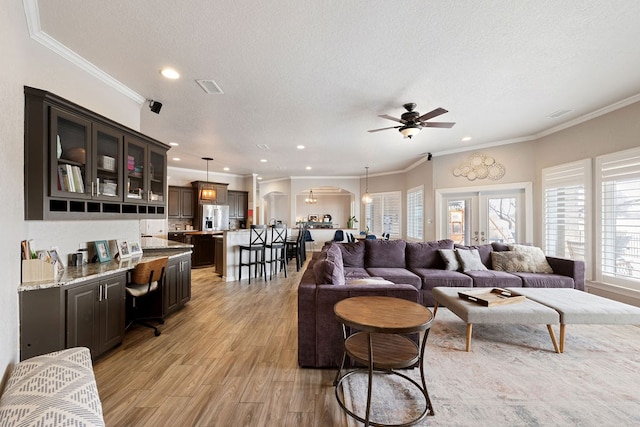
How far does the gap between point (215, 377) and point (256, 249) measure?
3464 mm

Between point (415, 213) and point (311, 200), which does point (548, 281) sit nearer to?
point (415, 213)

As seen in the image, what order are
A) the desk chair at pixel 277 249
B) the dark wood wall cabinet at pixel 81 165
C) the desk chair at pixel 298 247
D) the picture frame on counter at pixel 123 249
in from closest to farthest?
the dark wood wall cabinet at pixel 81 165 < the picture frame on counter at pixel 123 249 < the desk chair at pixel 277 249 < the desk chair at pixel 298 247

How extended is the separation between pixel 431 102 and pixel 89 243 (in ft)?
14.4

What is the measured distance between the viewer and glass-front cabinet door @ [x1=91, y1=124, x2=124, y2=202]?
8.32 ft

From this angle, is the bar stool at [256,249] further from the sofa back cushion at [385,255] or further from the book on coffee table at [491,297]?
the book on coffee table at [491,297]

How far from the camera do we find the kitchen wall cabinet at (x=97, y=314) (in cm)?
213

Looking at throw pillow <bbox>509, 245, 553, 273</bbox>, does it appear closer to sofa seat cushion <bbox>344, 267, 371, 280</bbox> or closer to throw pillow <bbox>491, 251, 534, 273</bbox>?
throw pillow <bbox>491, 251, 534, 273</bbox>

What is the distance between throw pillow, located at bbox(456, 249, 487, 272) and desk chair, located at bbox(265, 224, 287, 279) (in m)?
3.53

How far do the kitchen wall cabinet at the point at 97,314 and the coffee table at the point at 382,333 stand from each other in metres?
2.13

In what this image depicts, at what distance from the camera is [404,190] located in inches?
328

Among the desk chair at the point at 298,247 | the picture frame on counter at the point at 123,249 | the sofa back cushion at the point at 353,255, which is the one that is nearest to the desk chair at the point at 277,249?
the desk chair at the point at 298,247

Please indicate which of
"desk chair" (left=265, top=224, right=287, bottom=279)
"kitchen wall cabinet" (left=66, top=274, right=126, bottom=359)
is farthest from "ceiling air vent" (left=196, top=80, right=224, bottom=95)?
A: "desk chair" (left=265, top=224, right=287, bottom=279)

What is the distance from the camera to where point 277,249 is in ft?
20.7

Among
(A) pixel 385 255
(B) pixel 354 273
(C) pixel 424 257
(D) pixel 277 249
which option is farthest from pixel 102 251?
(C) pixel 424 257
